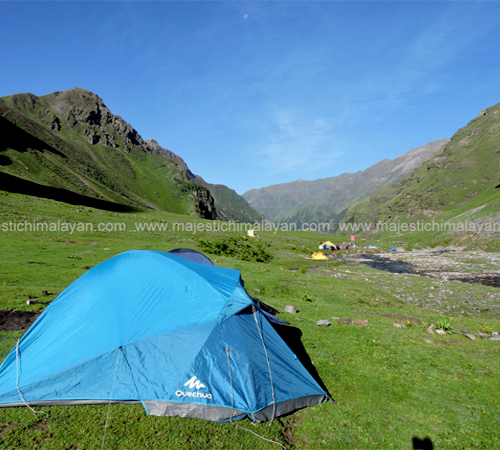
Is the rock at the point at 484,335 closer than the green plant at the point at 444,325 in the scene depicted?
Yes

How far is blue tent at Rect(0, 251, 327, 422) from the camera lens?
22.2ft

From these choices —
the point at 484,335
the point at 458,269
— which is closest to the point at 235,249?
the point at 458,269

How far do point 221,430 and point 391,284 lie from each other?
91.9 ft

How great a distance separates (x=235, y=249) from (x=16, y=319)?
39.9 metres

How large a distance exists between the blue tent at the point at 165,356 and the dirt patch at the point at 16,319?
12.6ft

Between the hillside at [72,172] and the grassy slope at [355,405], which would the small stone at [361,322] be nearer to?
the grassy slope at [355,405]

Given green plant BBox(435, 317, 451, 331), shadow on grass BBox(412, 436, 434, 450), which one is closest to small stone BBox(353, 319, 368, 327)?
green plant BBox(435, 317, 451, 331)

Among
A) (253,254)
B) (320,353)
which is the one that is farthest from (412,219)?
(320,353)

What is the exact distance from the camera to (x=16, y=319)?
11.7 m

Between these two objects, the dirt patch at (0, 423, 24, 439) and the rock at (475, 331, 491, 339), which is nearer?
the dirt patch at (0, 423, 24, 439)

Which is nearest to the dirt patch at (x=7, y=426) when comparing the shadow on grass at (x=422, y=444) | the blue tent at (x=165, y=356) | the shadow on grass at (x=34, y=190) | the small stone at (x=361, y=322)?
the blue tent at (x=165, y=356)

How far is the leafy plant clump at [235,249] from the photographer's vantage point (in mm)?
47013

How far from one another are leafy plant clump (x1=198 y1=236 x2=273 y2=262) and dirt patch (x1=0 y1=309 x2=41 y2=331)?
31884mm

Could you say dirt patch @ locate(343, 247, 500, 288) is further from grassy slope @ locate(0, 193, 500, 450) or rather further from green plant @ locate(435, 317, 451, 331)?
green plant @ locate(435, 317, 451, 331)
